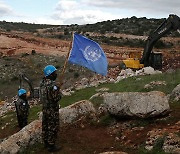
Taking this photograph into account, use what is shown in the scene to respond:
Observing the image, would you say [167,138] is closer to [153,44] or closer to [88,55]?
[88,55]

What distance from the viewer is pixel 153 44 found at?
992 inches

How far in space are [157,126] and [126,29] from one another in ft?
202

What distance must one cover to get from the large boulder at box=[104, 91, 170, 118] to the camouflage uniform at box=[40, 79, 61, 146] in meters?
1.95

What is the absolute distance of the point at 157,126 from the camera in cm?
981

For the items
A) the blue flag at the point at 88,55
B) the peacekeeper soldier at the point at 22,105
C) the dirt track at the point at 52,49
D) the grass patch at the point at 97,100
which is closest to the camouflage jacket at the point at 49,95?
the blue flag at the point at 88,55

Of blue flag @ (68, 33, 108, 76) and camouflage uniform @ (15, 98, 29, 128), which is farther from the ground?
blue flag @ (68, 33, 108, 76)

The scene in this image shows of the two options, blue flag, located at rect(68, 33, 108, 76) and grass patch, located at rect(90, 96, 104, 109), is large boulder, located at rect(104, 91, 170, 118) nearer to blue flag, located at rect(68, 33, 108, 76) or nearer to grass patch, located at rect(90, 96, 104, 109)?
blue flag, located at rect(68, 33, 108, 76)

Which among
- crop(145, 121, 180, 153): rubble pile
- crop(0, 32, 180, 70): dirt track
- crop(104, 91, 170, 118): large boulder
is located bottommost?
crop(0, 32, 180, 70): dirt track

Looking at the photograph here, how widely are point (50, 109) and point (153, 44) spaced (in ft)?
55.5

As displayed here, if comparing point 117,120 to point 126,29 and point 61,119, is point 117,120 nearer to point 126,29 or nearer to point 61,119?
point 61,119

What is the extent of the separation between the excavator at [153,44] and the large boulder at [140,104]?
13284mm

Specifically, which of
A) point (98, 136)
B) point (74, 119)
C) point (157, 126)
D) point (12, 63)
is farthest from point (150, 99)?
point (12, 63)

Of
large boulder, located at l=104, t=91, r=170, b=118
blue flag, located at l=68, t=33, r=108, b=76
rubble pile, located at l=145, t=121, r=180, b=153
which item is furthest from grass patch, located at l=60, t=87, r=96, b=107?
rubble pile, located at l=145, t=121, r=180, b=153

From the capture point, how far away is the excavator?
22930mm
